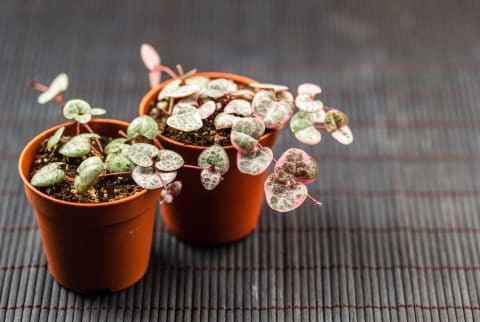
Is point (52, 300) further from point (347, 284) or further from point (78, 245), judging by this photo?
point (347, 284)

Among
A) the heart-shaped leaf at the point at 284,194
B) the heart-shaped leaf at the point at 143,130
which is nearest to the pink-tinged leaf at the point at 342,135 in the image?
the heart-shaped leaf at the point at 284,194

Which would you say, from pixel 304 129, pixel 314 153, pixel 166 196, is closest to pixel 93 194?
pixel 166 196

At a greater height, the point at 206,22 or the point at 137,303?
the point at 206,22

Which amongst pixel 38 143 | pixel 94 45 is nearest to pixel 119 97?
pixel 94 45

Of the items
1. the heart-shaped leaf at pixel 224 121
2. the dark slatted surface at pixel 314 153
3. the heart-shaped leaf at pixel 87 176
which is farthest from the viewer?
the dark slatted surface at pixel 314 153

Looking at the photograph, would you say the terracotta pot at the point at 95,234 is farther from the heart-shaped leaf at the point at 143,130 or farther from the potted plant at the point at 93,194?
the heart-shaped leaf at the point at 143,130

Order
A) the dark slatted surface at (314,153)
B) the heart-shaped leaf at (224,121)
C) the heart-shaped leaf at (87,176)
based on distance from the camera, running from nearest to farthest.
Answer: the heart-shaped leaf at (87,176)
the heart-shaped leaf at (224,121)
the dark slatted surface at (314,153)
